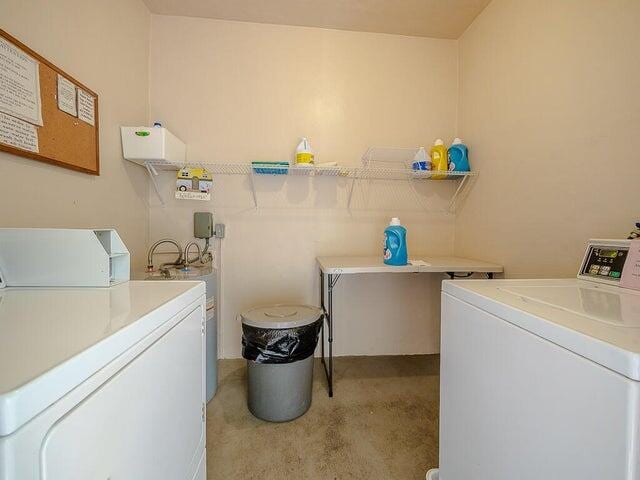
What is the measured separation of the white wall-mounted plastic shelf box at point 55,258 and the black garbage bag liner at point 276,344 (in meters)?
0.82

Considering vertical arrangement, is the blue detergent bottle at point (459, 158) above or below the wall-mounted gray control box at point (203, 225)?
above

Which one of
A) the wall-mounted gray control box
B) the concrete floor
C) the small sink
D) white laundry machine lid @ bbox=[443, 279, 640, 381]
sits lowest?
the concrete floor

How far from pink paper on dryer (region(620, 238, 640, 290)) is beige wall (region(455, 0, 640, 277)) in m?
0.28

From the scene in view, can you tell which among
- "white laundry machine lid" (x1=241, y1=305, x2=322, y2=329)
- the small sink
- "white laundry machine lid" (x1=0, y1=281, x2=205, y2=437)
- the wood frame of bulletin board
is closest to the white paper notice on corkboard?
the wood frame of bulletin board

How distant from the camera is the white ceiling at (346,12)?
78.4 inches

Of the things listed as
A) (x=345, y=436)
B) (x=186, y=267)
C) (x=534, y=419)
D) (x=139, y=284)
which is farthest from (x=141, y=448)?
(x=186, y=267)

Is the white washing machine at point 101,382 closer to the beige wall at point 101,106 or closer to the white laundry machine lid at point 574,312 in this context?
the beige wall at point 101,106

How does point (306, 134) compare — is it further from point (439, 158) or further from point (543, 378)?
Answer: point (543, 378)

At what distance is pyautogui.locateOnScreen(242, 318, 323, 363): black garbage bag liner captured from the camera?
1.51 meters

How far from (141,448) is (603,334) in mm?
1020

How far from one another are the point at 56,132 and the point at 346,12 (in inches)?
81.2

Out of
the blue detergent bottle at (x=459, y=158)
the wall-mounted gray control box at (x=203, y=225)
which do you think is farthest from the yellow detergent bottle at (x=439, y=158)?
the wall-mounted gray control box at (x=203, y=225)

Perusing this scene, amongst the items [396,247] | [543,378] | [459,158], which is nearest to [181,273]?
[396,247]

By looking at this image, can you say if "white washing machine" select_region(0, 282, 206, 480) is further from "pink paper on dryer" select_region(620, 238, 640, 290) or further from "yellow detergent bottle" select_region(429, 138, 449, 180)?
"yellow detergent bottle" select_region(429, 138, 449, 180)
